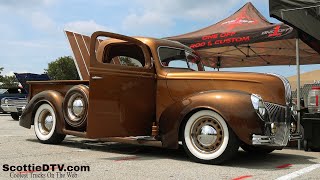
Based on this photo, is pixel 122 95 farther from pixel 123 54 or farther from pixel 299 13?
pixel 299 13

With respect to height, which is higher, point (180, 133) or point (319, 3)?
point (319, 3)

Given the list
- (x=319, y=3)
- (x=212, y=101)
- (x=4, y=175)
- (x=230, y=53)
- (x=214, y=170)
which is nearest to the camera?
(x=4, y=175)

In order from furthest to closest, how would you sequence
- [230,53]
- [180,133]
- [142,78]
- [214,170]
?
[230,53] < [142,78] < [180,133] < [214,170]

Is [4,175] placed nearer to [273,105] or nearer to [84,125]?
[84,125]

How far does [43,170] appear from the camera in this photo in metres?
5.38

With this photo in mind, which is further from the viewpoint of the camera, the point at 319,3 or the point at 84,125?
the point at 319,3

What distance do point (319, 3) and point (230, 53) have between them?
7070 millimetres

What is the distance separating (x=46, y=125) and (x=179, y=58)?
2942 millimetres

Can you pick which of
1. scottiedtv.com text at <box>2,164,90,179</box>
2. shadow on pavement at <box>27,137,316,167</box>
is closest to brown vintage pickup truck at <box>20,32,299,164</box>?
shadow on pavement at <box>27,137,316,167</box>

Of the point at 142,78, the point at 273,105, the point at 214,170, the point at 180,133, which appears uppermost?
the point at 142,78

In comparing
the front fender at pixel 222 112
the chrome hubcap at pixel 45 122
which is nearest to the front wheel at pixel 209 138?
the front fender at pixel 222 112

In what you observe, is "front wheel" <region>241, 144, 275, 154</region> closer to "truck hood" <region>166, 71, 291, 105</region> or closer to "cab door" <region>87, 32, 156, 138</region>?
"truck hood" <region>166, 71, 291, 105</region>

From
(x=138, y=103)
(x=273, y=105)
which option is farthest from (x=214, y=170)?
(x=138, y=103)

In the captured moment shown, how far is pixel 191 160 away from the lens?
21.1 ft
